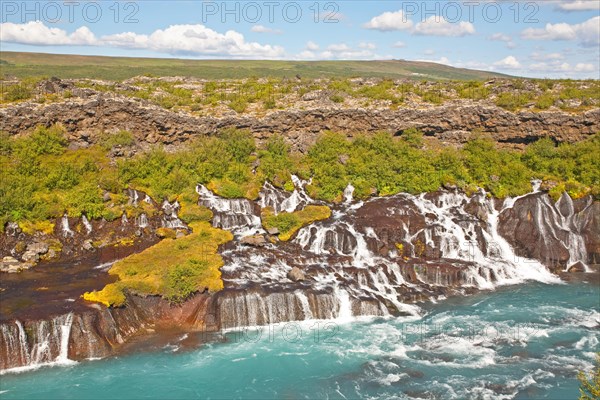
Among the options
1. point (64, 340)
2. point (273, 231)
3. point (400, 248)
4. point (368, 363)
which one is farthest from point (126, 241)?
point (400, 248)

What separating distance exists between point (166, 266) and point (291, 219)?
36.1 feet

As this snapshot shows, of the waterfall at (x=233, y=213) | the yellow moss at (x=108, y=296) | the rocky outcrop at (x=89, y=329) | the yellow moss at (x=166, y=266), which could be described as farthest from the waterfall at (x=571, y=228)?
the yellow moss at (x=108, y=296)

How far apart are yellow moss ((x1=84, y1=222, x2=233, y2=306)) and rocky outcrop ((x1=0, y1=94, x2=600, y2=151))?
50.1 feet

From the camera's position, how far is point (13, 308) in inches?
1125

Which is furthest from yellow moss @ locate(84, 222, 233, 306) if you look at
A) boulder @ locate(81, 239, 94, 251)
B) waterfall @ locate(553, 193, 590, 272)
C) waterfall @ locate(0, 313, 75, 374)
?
waterfall @ locate(553, 193, 590, 272)

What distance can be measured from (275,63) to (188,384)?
16233cm

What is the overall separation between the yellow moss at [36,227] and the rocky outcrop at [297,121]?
36.4 feet

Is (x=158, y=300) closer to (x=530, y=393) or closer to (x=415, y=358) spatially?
(x=415, y=358)

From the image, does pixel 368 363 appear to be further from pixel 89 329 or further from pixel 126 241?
pixel 126 241

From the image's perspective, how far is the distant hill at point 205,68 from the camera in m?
114

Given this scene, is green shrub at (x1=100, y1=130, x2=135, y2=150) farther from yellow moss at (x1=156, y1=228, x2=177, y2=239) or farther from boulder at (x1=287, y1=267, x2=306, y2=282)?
boulder at (x1=287, y1=267, x2=306, y2=282)

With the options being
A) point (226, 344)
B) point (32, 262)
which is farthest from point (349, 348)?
point (32, 262)

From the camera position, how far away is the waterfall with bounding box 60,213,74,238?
37963 millimetres

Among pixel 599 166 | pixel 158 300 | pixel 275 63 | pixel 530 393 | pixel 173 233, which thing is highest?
pixel 275 63
